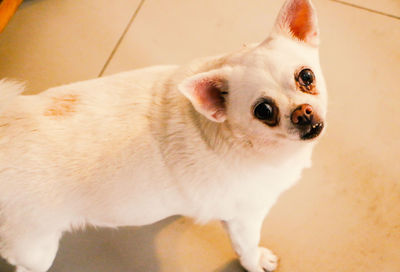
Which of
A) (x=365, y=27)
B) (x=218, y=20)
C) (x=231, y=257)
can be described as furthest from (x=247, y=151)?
(x=365, y=27)

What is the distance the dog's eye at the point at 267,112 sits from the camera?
0.84 metres

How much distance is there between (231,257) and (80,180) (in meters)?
0.78

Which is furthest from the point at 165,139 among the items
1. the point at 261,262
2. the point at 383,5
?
the point at 383,5

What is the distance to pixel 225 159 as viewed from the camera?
939 millimetres

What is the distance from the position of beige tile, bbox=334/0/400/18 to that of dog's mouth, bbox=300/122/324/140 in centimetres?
132

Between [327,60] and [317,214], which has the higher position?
[327,60]

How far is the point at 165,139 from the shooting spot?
962mm

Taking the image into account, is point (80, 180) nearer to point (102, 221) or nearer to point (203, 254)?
point (102, 221)

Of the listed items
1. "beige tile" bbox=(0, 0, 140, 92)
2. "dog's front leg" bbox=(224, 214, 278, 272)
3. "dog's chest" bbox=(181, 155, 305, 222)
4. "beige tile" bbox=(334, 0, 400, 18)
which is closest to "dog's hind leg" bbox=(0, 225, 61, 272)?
"dog's chest" bbox=(181, 155, 305, 222)

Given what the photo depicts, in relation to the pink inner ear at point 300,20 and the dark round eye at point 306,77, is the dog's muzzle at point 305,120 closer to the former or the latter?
the dark round eye at point 306,77

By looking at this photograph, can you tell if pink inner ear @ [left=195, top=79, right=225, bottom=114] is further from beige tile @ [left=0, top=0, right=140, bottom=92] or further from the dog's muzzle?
beige tile @ [left=0, top=0, right=140, bottom=92]

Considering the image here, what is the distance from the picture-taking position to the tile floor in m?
1.40

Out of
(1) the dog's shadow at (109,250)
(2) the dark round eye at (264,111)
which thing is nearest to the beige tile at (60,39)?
(1) the dog's shadow at (109,250)

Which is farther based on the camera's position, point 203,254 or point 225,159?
point 203,254
